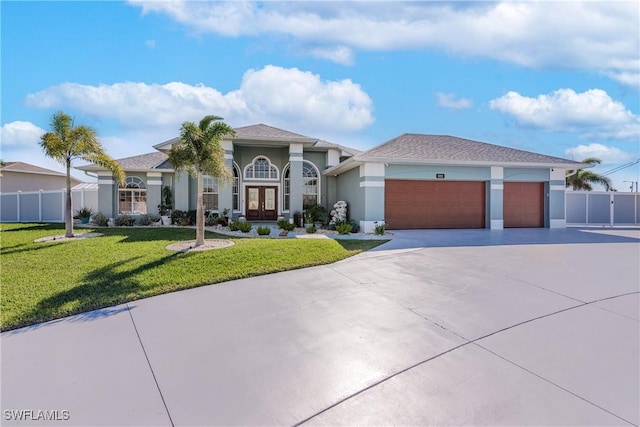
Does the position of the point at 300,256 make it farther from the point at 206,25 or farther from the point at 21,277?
the point at 206,25

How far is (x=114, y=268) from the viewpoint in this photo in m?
7.77

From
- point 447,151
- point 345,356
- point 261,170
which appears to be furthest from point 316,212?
point 345,356

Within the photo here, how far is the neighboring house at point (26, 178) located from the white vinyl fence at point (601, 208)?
37827 mm

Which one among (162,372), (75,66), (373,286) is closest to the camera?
(162,372)

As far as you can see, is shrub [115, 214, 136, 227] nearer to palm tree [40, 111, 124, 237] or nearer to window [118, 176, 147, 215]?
window [118, 176, 147, 215]

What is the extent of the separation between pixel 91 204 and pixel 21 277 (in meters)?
15.7

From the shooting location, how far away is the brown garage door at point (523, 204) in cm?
1616

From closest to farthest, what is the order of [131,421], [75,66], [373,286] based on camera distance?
[131,421] < [373,286] < [75,66]

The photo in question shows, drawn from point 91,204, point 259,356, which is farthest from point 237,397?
point 91,204

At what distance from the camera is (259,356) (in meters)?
3.71

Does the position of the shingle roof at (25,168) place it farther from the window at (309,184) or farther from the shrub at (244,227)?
the window at (309,184)

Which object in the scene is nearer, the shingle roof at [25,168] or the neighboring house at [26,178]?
the neighboring house at [26,178]

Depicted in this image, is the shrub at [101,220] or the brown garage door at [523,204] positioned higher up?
the brown garage door at [523,204]

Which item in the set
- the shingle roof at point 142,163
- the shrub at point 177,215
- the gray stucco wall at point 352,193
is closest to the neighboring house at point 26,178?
the shingle roof at point 142,163
